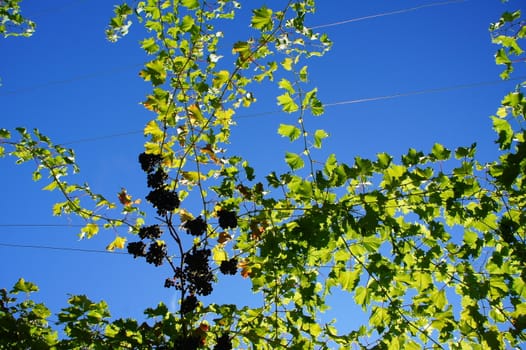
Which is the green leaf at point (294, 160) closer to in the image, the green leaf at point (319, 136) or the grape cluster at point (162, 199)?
the green leaf at point (319, 136)

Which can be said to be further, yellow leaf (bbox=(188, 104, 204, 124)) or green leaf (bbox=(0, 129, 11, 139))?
green leaf (bbox=(0, 129, 11, 139))

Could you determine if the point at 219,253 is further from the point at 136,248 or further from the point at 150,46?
the point at 150,46

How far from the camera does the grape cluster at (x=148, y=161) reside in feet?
7.25

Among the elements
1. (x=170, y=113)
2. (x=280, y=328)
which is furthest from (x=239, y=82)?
(x=280, y=328)

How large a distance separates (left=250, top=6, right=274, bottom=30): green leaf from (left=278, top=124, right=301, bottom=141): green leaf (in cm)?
67

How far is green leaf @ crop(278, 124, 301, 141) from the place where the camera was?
7.59ft

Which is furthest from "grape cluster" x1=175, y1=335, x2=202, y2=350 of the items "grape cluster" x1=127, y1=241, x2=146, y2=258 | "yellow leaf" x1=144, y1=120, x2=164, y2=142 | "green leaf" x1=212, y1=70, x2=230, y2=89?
"green leaf" x1=212, y1=70, x2=230, y2=89

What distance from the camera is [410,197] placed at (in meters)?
2.28

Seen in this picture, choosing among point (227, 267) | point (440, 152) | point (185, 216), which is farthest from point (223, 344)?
point (440, 152)

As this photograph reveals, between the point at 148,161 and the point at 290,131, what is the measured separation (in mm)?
888

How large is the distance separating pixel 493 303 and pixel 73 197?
282 centimetres

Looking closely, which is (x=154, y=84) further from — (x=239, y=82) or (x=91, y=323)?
(x=91, y=323)

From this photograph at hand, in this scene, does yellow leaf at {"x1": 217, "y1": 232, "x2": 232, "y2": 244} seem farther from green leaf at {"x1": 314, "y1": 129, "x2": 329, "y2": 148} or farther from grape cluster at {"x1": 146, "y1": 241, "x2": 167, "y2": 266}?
green leaf at {"x1": 314, "y1": 129, "x2": 329, "y2": 148}

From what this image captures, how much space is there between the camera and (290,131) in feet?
7.64
